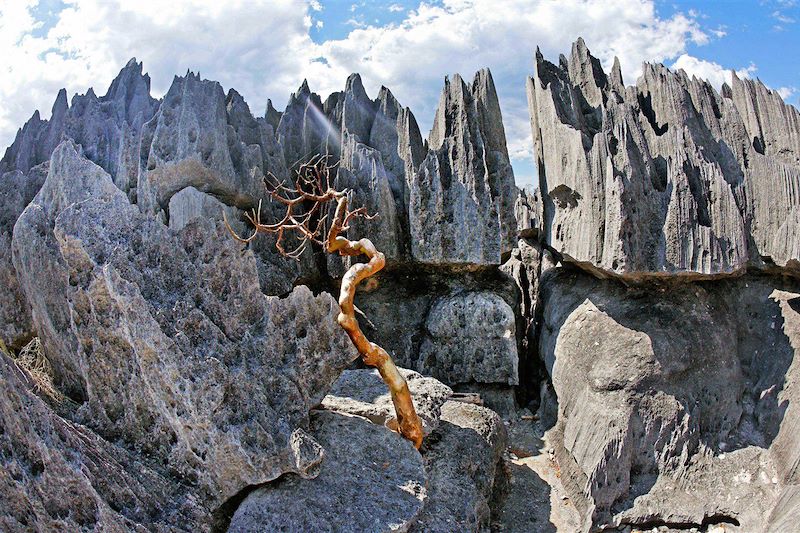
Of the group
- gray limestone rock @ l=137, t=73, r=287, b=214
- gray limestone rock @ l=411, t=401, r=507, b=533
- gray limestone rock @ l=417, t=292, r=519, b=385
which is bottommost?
gray limestone rock @ l=411, t=401, r=507, b=533

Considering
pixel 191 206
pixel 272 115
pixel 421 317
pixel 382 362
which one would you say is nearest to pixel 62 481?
pixel 382 362

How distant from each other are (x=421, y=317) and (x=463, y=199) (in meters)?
2.21

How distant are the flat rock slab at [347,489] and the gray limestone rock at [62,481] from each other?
0.60 m

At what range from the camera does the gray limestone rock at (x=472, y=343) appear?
1144 centimetres

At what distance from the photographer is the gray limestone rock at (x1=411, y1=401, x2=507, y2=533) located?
6969 mm

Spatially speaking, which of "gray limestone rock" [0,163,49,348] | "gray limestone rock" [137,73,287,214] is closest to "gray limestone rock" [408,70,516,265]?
"gray limestone rock" [137,73,287,214]

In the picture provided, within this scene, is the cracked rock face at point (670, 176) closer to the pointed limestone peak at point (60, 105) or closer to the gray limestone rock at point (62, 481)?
the gray limestone rock at point (62, 481)

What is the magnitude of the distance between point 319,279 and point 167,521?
720 cm

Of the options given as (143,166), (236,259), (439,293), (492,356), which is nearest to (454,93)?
(439,293)

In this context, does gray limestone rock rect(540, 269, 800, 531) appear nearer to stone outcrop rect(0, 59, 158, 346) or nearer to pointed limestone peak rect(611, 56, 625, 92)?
pointed limestone peak rect(611, 56, 625, 92)

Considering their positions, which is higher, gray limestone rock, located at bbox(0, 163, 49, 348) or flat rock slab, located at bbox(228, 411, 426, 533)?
gray limestone rock, located at bbox(0, 163, 49, 348)

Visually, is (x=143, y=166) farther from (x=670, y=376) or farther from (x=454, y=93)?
(x=670, y=376)

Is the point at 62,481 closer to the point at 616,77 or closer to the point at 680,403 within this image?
the point at 680,403

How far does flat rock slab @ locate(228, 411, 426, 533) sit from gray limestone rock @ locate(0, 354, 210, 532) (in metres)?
0.60
